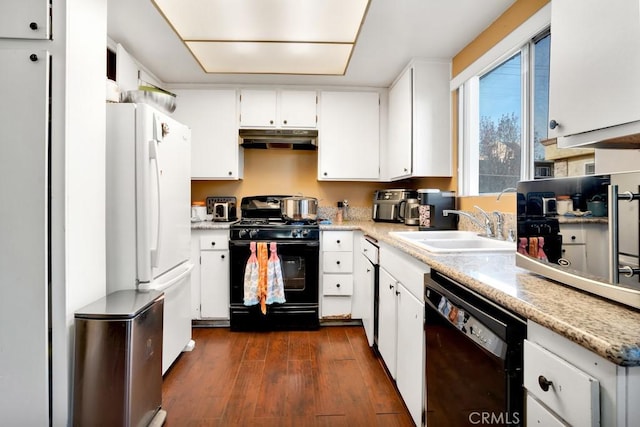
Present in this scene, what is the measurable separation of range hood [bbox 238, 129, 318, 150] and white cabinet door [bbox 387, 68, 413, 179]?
2.44 ft

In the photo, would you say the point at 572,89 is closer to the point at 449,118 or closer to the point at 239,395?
the point at 449,118

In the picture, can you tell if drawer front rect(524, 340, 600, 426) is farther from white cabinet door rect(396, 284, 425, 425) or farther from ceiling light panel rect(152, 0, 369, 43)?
ceiling light panel rect(152, 0, 369, 43)

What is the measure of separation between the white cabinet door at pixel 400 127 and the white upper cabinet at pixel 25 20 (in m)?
2.27

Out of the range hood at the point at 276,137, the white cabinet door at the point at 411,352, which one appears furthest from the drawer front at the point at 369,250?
the range hood at the point at 276,137

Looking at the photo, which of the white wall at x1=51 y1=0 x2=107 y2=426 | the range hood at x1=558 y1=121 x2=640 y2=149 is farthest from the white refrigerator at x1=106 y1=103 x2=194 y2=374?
the range hood at x1=558 y1=121 x2=640 y2=149

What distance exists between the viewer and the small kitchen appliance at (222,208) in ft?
9.96

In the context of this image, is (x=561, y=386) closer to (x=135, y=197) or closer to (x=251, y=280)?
(x=135, y=197)

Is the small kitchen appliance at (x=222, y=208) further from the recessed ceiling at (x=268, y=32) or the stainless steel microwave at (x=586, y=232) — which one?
the stainless steel microwave at (x=586, y=232)

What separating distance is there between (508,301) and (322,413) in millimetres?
1277

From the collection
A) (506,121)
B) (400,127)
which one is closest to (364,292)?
(400,127)

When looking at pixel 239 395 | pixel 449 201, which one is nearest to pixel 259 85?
pixel 449 201

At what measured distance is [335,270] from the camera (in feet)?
9.04

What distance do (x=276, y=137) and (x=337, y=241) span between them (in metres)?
1.18

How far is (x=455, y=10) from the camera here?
1859mm
